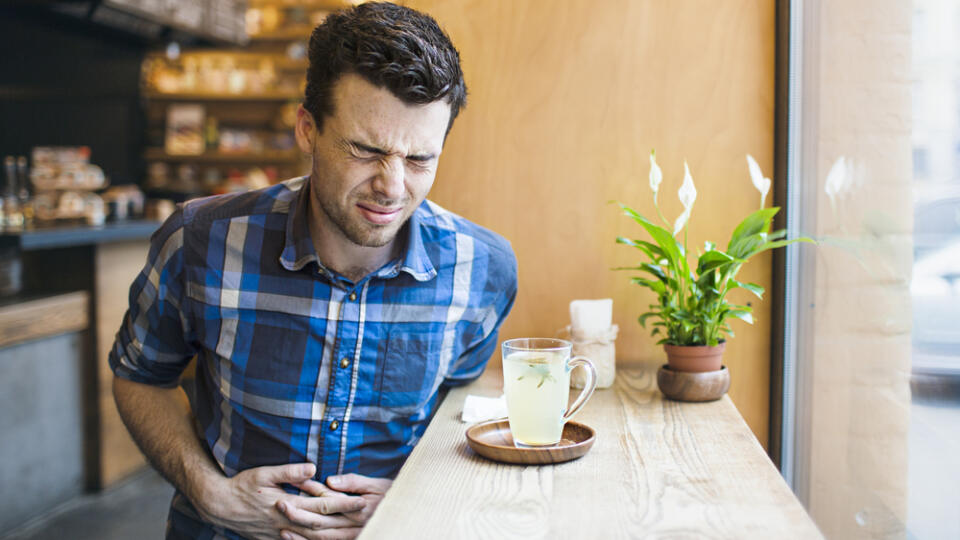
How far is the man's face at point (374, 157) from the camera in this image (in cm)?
122

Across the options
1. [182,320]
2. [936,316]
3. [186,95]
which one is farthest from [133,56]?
[936,316]

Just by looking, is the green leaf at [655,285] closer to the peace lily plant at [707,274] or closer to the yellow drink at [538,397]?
the peace lily plant at [707,274]

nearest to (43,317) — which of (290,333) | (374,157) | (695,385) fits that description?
(290,333)

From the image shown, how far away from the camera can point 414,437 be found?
1.43 meters

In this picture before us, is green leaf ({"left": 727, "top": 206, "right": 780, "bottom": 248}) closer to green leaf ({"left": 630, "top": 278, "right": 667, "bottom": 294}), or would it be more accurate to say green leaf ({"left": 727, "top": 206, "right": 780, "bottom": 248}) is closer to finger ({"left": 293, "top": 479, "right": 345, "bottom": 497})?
green leaf ({"left": 630, "top": 278, "right": 667, "bottom": 294})

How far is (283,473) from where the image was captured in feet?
4.22

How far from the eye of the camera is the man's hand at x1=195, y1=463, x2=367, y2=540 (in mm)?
1269

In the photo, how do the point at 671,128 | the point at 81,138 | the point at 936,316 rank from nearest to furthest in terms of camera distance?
the point at 936,316, the point at 671,128, the point at 81,138

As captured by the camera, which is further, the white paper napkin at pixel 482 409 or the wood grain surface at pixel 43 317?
the wood grain surface at pixel 43 317

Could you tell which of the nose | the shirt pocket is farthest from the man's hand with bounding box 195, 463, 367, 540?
the nose

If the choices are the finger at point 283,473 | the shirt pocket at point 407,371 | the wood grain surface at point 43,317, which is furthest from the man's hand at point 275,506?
the wood grain surface at point 43,317

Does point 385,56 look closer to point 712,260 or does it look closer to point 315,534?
point 712,260

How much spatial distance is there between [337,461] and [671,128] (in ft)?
3.06

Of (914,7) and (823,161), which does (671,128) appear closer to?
(823,161)
